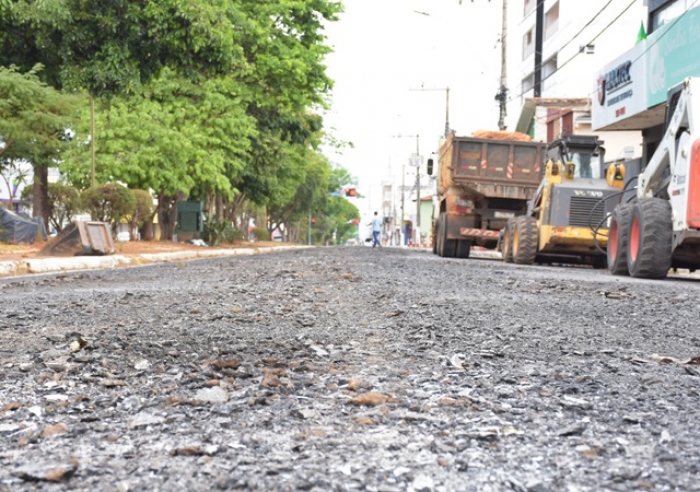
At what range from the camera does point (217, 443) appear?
250 cm

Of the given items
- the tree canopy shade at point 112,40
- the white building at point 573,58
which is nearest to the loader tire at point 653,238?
the tree canopy shade at point 112,40

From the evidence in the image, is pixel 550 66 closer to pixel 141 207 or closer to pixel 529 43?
pixel 529 43

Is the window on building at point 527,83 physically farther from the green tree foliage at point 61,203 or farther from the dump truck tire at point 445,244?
the green tree foliage at point 61,203

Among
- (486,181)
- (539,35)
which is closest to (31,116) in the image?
(486,181)

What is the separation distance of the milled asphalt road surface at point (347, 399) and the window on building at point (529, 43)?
4036 cm

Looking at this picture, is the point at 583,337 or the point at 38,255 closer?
the point at 583,337

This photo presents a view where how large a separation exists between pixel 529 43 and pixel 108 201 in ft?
97.1

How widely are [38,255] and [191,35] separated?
18.7 feet

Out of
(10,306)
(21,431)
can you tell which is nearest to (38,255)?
(10,306)

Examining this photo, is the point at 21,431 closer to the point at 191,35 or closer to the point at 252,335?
the point at 252,335

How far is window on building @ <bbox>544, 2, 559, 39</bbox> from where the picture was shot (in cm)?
4118

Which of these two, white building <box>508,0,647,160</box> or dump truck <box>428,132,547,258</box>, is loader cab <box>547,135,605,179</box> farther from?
white building <box>508,0,647,160</box>

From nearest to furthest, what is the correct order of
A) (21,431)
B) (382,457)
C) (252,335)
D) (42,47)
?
(382,457) → (21,431) → (252,335) → (42,47)

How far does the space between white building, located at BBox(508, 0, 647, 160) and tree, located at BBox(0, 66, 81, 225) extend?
18.8 metres
